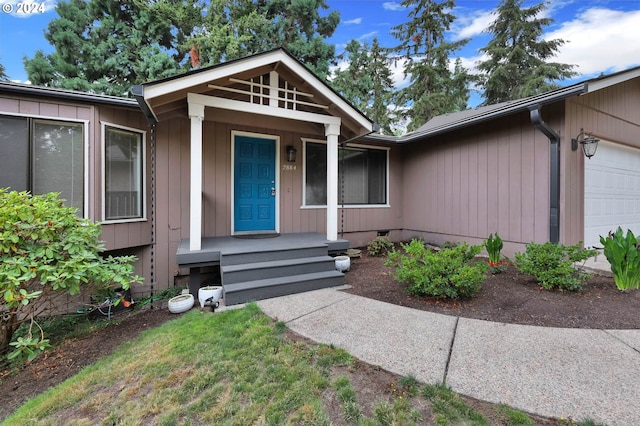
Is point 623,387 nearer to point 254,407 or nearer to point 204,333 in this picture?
point 254,407

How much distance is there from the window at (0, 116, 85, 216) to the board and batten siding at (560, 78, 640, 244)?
742 centimetres

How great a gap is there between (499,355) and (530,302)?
5.09 ft

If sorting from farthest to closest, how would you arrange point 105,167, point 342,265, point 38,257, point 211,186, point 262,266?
point 211,186 < point 342,265 < point 105,167 < point 262,266 < point 38,257

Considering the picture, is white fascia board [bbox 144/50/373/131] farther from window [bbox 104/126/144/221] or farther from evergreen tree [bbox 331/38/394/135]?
evergreen tree [bbox 331/38/394/135]

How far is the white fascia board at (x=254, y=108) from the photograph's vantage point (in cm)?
413

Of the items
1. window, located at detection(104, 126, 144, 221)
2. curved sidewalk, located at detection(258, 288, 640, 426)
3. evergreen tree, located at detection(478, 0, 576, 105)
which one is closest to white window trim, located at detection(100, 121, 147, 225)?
window, located at detection(104, 126, 144, 221)

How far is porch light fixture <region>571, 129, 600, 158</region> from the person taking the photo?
16.2 ft

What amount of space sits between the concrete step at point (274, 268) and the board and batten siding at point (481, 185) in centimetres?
353

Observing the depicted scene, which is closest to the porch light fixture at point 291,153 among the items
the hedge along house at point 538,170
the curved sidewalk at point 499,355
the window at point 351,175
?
the window at point 351,175

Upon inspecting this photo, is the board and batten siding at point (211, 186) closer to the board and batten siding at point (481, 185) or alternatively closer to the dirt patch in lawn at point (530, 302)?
the board and batten siding at point (481, 185)

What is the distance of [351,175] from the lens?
7062mm

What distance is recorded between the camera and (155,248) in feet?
16.1

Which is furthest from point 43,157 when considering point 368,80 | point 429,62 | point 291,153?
point 429,62

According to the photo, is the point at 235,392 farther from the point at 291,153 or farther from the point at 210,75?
the point at 291,153
